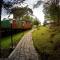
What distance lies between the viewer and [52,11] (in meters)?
2.17

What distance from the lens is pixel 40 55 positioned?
6.97ft

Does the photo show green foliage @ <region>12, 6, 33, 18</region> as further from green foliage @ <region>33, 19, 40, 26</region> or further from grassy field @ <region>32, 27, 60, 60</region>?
grassy field @ <region>32, 27, 60, 60</region>

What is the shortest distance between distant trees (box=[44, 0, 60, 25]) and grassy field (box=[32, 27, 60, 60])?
143mm

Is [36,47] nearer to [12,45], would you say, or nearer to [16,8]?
[12,45]

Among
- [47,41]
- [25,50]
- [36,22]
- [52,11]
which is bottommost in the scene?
[25,50]

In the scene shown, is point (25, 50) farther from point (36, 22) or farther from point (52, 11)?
point (52, 11)

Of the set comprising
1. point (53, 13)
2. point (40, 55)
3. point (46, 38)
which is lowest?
point (40, 55)

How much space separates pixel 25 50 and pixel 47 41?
308 mm

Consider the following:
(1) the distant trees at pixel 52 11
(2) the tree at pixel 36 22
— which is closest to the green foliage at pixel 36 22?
(2) the tree at pixel 36 22

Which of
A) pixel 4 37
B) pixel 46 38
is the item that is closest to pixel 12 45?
pixel 4 37

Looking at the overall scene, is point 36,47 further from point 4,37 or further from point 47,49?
point 4,37

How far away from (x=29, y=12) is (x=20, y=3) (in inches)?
6.9

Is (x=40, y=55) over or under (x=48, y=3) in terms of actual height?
under

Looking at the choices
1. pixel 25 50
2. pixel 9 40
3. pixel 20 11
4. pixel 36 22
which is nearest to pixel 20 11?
pixel 20 11
